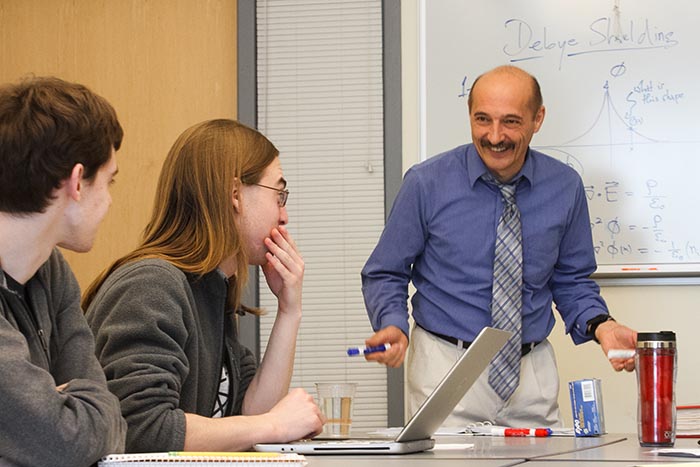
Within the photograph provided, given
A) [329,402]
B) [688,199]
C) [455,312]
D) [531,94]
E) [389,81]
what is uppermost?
[389,81]

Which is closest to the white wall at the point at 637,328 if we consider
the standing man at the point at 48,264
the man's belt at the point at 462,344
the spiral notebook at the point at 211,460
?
the man's belt at the point at 462,344

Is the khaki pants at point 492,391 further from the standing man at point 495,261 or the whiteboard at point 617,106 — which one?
the whiteboard at point 617,106

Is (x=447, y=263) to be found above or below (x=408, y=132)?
below

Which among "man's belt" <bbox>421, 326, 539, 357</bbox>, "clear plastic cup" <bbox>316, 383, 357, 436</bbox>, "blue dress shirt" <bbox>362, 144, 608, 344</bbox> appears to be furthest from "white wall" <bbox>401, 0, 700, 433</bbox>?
"clear plastic cup" <bbox>316, 383, 357, 436</bbox>

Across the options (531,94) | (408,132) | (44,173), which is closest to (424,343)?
(531,94)

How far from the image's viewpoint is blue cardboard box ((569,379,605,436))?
6.78 feet

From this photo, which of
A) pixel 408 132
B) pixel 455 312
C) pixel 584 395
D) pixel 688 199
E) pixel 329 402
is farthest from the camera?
pixel 408 132

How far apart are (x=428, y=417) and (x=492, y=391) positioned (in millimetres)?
1073

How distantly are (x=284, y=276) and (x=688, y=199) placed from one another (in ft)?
5.78

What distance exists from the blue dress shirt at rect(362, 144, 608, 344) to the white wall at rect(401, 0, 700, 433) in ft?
1.88

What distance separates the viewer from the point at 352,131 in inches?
146

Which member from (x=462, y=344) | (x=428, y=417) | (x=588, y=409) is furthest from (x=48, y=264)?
(x=462, y=344)

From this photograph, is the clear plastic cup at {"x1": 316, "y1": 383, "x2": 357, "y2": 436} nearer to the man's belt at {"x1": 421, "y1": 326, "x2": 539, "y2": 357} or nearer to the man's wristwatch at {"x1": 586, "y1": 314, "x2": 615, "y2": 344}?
the man's belt at {"x1": 421, "y1": 326, "x2": 539, "y2": 357}

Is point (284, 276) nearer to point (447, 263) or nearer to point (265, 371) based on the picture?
point (265, 371)
